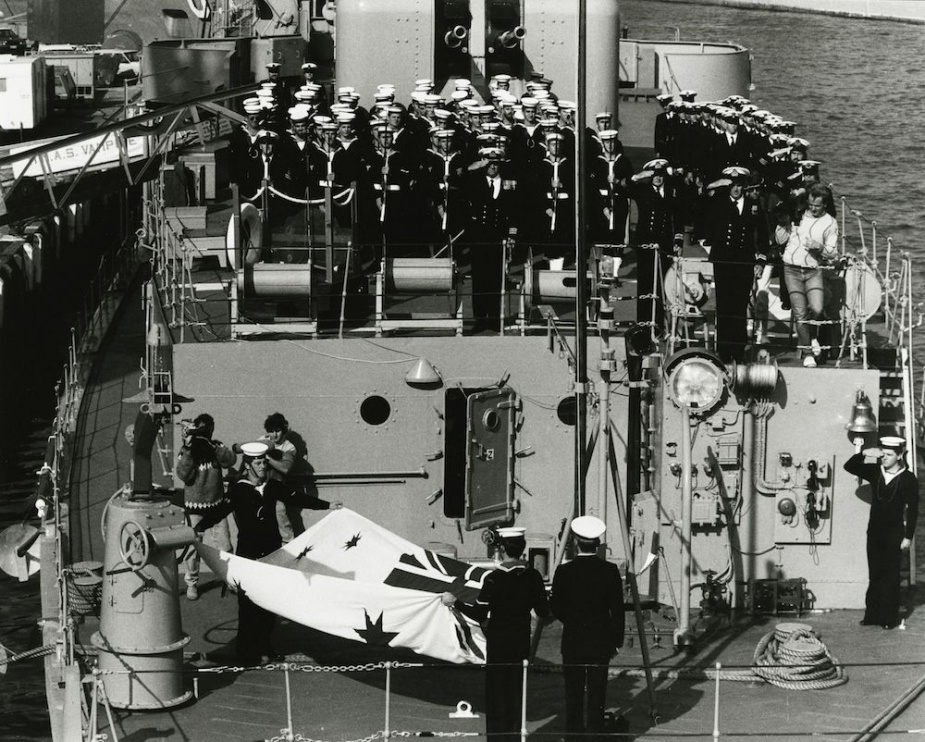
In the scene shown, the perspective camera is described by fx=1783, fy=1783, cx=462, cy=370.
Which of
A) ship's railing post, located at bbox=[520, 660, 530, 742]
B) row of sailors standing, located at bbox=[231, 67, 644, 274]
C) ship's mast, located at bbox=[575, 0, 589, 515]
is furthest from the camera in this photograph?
row of sailors standing, located at bbox=[231, 67, 644, 274]

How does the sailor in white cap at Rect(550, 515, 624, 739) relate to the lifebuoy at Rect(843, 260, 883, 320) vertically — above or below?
below

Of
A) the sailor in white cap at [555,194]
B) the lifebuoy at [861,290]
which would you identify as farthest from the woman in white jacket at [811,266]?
the sailor in white cap at [555,194]

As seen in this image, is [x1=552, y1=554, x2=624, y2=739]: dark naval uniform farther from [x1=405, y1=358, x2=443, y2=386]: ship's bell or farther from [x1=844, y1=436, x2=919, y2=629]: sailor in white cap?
[x1=405, y1=358, x2=443, y2=386]: ship's bell

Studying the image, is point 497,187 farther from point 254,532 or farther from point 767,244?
point 254,532

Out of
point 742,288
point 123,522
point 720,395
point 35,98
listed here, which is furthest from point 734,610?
A: point 35,98

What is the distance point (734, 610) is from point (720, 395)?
1.58 metres

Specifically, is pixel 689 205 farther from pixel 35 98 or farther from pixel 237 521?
pixel 35 98

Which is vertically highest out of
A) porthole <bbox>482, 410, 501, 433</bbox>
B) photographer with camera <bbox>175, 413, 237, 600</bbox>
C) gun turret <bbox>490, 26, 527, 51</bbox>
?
gun turret <bbox>490, 26, 527, 51</bbox>

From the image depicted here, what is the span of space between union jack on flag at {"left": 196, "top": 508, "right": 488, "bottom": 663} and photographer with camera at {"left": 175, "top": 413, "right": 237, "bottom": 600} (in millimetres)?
1106

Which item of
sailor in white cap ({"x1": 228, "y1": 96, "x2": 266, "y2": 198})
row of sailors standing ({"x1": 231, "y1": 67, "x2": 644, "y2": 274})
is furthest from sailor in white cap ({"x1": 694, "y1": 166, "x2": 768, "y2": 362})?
sailor in white cap ({"x1": 228, "y1": 96, "x2": 266, "y2": 198})

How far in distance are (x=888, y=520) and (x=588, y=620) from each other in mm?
3323

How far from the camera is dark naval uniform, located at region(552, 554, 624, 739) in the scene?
9.84 meters

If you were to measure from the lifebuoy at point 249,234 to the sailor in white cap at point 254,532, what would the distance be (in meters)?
3.18

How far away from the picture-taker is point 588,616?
32.4 feet
